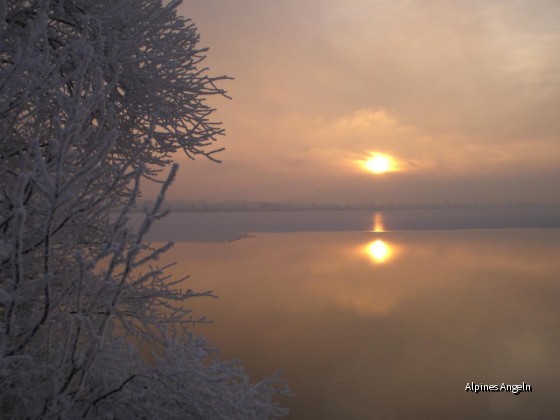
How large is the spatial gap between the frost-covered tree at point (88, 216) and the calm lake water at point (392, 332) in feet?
18.9

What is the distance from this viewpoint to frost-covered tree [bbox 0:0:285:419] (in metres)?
1.51

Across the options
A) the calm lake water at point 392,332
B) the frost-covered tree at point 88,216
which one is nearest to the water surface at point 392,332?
the calm lake water at point 392,332

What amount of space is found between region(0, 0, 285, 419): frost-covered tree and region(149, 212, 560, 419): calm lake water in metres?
5.76

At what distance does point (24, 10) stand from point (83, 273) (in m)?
2.98

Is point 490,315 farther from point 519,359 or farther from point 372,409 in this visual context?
point 372,409

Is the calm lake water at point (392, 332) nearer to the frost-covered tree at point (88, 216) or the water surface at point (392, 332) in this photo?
the water surface at point (392, 332)

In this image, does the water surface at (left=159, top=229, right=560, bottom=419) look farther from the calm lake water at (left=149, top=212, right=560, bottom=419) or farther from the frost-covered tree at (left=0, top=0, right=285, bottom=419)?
the frost-covered tree at (left=0, top=0, right=285, bottom=419)

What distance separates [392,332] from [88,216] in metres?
11.1

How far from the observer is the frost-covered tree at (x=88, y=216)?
1.51 metres

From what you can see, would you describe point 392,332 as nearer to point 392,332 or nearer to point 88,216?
point 392,332

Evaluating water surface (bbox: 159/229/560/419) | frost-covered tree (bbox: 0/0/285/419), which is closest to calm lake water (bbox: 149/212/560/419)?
water surface (bbox: 159/229/560/419)

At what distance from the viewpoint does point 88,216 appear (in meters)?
1.86

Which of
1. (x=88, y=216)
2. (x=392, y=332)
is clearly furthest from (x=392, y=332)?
(x=88, y=216)

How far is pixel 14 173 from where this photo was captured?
323cm
